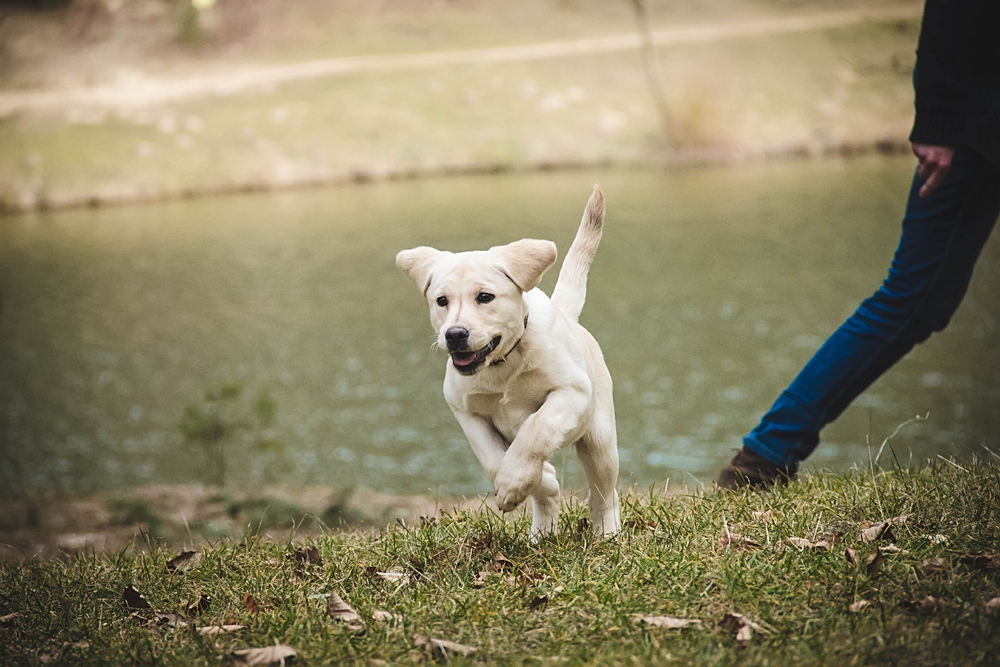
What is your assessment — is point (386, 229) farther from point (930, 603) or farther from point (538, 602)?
point (930, 603)

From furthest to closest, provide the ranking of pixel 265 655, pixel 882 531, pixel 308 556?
pixel 308 556 → pixel 882 531 → pixel 265 655

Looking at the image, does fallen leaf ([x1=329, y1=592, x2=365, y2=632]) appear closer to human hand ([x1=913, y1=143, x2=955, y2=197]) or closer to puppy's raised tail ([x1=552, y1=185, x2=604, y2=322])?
puppy's raised tail ([x1=552, y1=185, x2=604, y2=322])

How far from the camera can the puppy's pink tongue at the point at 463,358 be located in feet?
10.8

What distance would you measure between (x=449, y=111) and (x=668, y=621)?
28.3 meters

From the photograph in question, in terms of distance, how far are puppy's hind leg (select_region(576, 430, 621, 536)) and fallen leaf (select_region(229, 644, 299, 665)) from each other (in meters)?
1.42

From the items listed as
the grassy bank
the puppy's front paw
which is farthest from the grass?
the grassy bank

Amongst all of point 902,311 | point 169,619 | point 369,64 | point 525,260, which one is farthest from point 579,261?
point 369,64

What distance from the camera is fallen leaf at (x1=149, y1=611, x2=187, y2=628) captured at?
3.16 m

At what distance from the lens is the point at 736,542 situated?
333cm

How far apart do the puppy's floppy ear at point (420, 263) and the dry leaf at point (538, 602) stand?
1.26m

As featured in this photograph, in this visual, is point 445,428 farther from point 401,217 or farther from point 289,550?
point 401,217

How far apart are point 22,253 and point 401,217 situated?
28.6ft

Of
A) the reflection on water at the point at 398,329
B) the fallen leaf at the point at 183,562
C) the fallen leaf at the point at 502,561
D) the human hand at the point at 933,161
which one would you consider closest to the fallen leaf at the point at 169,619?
the fallen leaf at the point at 183,562

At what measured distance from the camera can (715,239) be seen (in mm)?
19688
